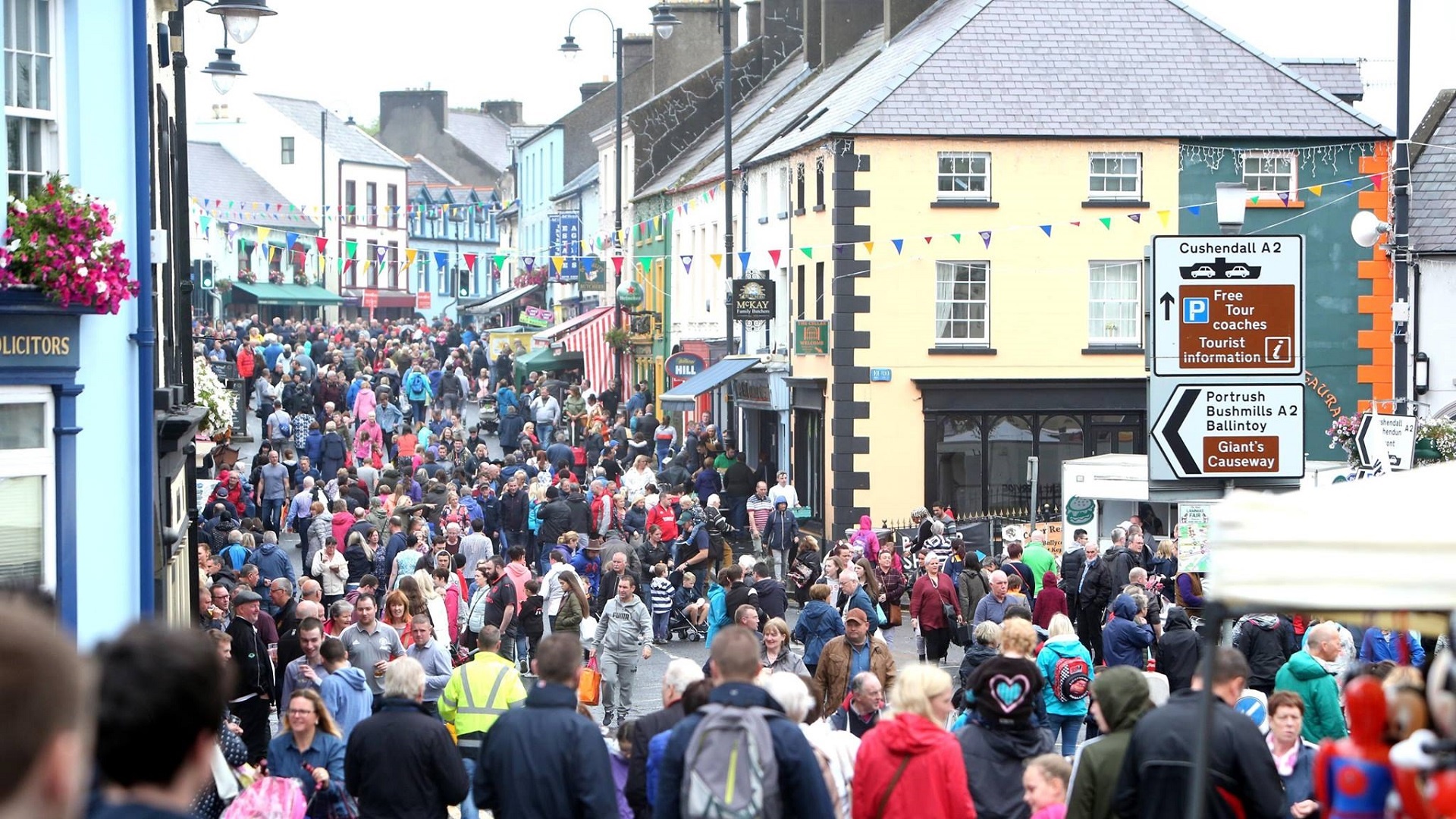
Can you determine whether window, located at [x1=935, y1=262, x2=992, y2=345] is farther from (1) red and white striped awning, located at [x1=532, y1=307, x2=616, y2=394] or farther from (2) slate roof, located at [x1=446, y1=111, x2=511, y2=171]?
(2) slate roof, located at [x1=446, y1=111, x2=511, y2=171]

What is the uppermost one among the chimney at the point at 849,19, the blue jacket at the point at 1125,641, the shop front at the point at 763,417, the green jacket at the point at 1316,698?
the chimney at the point at 849,19

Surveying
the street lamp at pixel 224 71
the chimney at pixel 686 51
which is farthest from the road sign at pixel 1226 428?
the chimney at pixel 686 51

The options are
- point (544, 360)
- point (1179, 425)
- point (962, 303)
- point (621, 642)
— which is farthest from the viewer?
point (544, 360)

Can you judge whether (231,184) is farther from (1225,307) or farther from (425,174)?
(1225,307)

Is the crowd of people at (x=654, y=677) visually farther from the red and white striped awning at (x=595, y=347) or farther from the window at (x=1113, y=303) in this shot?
the red and white striped awning at (x=595, y=347)

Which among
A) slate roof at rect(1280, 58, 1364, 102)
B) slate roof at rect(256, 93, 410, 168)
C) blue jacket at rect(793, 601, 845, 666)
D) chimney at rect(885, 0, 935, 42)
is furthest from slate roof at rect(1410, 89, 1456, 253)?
slate roof at rect(256, 93, 410, 168)

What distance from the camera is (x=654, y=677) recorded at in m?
19.4

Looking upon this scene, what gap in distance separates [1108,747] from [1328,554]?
2.43 metres

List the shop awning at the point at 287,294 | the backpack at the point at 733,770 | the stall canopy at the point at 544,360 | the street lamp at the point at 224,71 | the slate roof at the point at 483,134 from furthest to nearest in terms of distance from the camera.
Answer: the slate roof at the point at 483,134
the shop awning at the point at 287,294
the stall canopy at the point at 544,360
the street lamp at the point at 224,71
the backpack at the point at 733,770

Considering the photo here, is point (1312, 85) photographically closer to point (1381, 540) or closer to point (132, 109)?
point (132, 109)

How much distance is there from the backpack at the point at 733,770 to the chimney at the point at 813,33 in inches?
1462

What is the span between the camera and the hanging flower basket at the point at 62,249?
437 inches

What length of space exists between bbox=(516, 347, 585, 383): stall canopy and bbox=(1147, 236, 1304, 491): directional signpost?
43.0 meters

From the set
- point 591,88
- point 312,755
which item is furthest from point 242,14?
point 591,88
